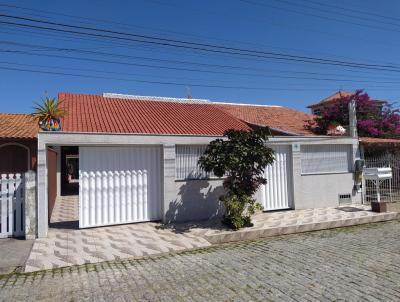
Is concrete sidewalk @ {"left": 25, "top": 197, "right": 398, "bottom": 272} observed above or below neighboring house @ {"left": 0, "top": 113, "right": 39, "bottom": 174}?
below

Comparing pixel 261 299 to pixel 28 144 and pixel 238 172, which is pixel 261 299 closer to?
pixel 238 172

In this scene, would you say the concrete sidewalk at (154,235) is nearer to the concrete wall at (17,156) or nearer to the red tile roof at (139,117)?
the red tile roof at (139,117)

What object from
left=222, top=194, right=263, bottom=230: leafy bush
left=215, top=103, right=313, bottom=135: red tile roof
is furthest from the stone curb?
left=215, top=103, right=313, bottom=135: red tile roof

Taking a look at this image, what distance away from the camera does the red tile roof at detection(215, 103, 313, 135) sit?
18.5 meters

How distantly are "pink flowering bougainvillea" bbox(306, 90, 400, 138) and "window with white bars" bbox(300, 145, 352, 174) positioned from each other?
18.8 ft

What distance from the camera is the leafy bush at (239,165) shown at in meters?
8.64

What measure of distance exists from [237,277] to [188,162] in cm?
492

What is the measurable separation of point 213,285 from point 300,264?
1841 millimetres

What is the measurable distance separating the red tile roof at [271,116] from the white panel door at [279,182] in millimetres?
6584

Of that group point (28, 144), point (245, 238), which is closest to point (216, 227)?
point (245, 238)

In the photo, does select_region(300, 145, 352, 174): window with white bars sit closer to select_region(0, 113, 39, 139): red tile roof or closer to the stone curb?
the stone curb

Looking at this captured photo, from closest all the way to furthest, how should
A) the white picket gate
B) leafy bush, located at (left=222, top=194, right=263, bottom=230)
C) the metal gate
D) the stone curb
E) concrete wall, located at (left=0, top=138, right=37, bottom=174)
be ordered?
the white picket gate < the stone curb < leafy bush, located at (left=222, top=194, right=263, bottom=230) < the metal gate < concrete wall, located at (left=0, top=138, right=37, bottom=174)

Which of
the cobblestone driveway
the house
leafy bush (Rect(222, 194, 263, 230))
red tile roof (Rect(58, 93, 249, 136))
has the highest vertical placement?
red tile roof (Rect(58, 93, 249, 136))

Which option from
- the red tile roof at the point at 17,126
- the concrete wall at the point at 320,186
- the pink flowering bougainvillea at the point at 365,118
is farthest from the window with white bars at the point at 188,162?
the pink flowering bougainvillea at the point at 365,118
